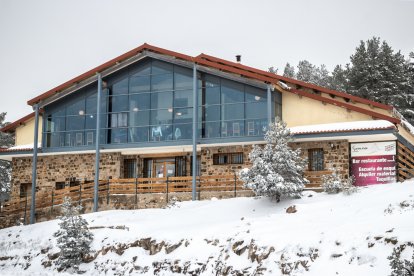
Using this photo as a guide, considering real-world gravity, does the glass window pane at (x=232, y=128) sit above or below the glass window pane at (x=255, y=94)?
below

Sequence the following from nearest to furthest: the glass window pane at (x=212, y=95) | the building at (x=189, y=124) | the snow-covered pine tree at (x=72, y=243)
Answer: the snow-covered pine tree at (x=72, y=243) → the building at (x=189, y=124) → the glass window pane at (x=212, y=95)

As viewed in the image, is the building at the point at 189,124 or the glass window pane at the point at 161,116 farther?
the glass window pane at the point at 161,116

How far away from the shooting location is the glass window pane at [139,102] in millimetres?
30219

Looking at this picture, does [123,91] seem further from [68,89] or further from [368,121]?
[368,121]

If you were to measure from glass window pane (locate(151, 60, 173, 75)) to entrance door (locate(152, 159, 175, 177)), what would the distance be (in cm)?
494

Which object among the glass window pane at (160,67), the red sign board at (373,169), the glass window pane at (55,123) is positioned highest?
the glass window pane at (160,67)

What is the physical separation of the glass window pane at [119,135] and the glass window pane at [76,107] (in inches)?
104

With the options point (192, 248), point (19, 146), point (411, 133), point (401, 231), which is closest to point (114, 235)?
point (192, 248)

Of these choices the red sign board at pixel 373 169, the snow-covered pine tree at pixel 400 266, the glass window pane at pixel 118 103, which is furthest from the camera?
the glass window pane at pixel 118 103

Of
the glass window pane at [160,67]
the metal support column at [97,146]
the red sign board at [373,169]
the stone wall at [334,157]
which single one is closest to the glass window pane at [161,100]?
the glass window pane at [160,67]

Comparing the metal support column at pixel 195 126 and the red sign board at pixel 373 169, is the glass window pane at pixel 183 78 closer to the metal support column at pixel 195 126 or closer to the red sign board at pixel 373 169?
the metal support column at pixel 195 126

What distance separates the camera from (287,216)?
774 inches

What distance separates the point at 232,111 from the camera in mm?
28625

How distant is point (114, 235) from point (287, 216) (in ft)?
22.9
